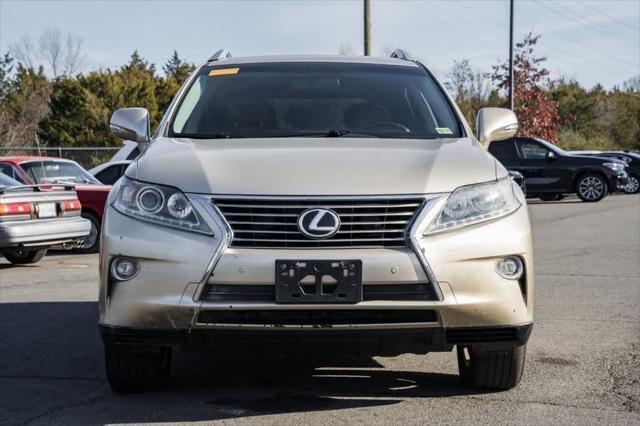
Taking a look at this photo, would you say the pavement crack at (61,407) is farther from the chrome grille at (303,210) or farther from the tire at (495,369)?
the tire at (495,369)

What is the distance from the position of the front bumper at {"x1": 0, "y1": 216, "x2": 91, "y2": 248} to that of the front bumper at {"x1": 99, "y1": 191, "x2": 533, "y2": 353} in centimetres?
761

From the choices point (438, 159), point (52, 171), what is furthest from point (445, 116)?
point (52, 171)

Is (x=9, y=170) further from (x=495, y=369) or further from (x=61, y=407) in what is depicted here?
(x=495, y=369)

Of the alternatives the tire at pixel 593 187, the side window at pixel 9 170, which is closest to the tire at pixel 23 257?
the side window at pixel 9 170

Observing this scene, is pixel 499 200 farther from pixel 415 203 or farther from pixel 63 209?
pixel 63 209

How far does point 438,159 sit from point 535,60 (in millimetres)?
44333

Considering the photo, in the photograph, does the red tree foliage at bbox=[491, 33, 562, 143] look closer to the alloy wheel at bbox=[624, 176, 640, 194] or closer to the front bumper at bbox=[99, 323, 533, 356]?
the alloy wheel at bbox=[624, 176, 640, 194]

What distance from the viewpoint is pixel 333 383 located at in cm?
532

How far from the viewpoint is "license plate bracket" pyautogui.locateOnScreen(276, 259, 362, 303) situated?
14.1 ft

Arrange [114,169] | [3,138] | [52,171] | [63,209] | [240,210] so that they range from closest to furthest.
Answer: [240,210] → [63,209] → [52,171] → [114,169] → [3,138]

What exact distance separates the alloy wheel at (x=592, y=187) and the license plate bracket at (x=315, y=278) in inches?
944

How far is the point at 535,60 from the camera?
156 feet

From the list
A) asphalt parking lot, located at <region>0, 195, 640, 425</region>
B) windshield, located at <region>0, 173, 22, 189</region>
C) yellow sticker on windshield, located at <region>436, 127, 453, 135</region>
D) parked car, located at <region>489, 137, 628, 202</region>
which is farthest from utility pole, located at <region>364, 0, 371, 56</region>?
yellow sticker on windshield, located at <region>436, 127, 453, 135</region>

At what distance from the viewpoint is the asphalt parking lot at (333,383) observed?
4.66 metres
